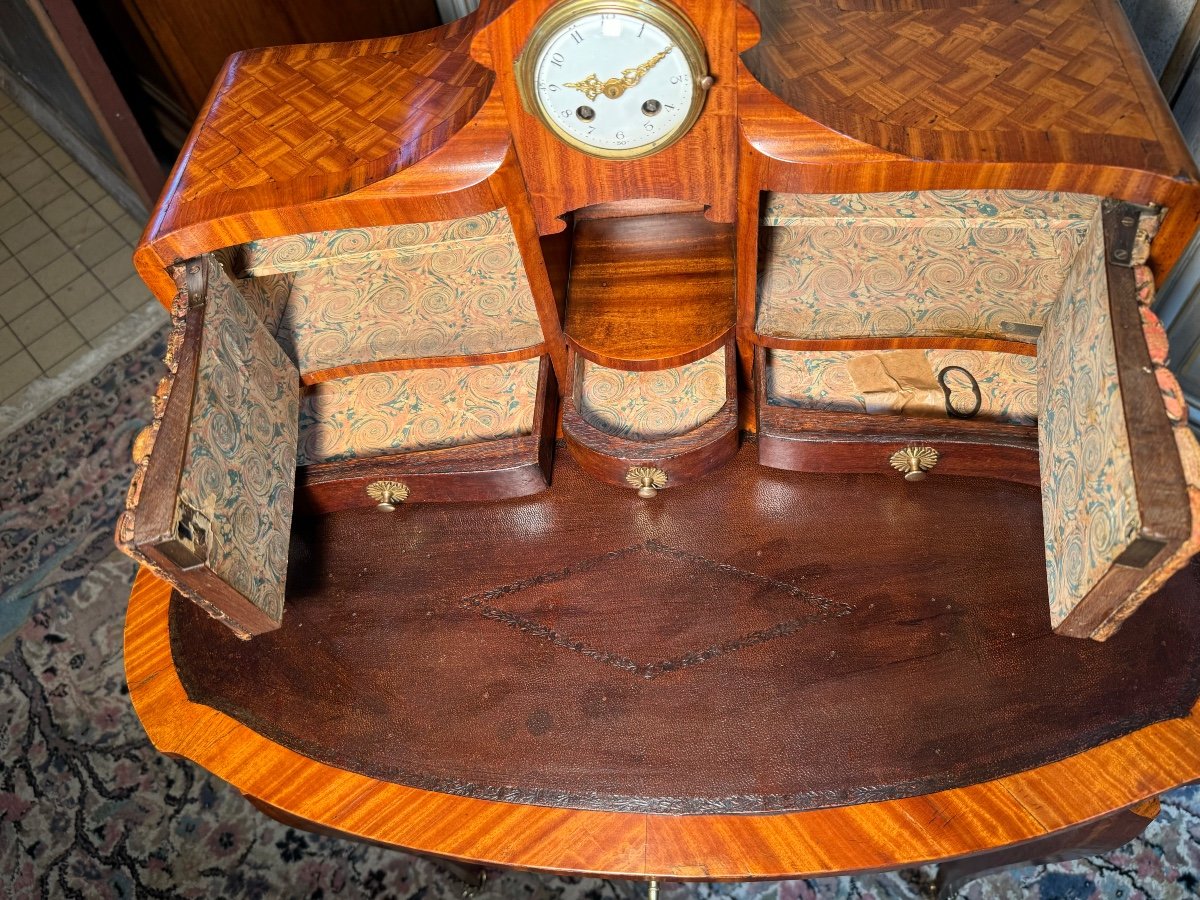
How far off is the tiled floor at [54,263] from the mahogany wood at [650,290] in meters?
1.52

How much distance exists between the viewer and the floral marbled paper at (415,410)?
1277 mm

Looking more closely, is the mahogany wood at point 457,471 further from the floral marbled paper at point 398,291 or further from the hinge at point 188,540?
the hinge at point 188,540

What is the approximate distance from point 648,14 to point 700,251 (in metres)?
0.44

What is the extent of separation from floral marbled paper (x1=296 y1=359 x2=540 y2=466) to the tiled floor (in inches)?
49.7

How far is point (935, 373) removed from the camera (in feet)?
4.09

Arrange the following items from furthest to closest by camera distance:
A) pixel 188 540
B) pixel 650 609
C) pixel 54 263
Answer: pixel 54 263, pixel 650 609, pixel 188 540

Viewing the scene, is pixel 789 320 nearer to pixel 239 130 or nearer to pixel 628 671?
pixel 628 671

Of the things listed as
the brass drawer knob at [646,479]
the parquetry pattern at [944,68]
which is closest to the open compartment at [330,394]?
the brass drawer knob at [646,479]

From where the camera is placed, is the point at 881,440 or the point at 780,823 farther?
the point at 881,440

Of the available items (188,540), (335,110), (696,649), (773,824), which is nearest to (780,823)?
(773,824)

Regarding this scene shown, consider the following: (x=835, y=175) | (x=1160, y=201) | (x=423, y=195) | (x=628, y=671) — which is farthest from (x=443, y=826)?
(x=1160, y=201)

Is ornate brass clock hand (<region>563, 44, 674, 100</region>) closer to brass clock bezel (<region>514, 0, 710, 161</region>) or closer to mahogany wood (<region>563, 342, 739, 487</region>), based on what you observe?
brass clock bezel (<region>514, 0, 710, 161</region>)

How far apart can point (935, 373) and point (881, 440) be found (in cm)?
17

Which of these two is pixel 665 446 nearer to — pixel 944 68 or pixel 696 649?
pixel 696 649
